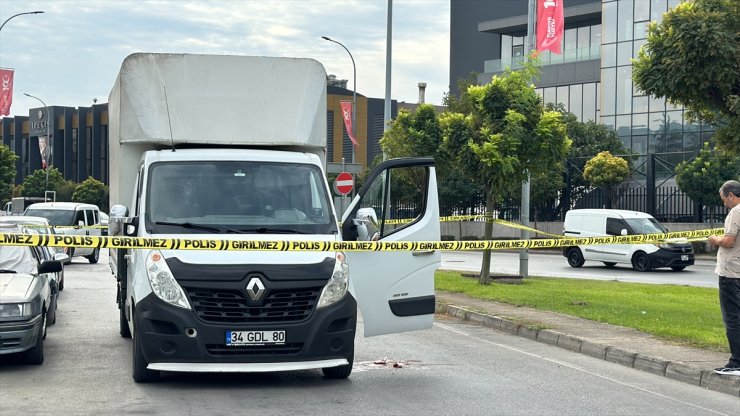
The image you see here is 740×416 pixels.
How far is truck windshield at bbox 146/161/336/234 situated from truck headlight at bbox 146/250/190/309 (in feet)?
2.13

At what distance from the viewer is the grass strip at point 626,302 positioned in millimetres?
12500

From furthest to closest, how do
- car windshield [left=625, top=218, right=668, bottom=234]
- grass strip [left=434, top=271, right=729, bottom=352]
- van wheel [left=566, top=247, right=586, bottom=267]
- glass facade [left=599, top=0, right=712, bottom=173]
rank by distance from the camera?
glass facade [left=599, top=0, right=712, bottom=173], van wheel [left=566, top=247, right=586, bottom=267], car windshield [left=625, top=218, right=668, bottom=234], grass strip [left=434, top=271, right=729, bottom=352]

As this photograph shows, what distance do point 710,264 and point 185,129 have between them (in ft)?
90.5

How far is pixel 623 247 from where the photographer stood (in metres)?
30.2

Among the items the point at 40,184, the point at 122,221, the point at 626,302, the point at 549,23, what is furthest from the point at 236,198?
the point at 40,184

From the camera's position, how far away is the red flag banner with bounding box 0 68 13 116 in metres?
43.0

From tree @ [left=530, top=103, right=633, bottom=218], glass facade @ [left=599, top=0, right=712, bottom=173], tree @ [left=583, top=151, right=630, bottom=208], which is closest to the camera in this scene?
tree @ [left=583, top=151, right=630, bottom=208]

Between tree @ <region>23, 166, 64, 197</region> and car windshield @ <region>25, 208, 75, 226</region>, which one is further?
tree @ <region>23, 166, 64, 197</region>

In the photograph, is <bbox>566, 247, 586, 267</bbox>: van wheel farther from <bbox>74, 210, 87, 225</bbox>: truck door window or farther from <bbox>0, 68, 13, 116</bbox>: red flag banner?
<bbox>0, 68, 13, 116</bbox>: red flag banner

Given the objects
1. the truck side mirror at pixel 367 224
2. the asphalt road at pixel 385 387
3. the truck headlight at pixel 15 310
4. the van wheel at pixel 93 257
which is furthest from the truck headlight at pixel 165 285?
the van wheel at pixel 93 257

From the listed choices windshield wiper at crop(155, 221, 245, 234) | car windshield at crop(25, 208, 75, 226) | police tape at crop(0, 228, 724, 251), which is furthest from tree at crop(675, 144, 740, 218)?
windshield wiper at crop(155, 221, 245, 234)

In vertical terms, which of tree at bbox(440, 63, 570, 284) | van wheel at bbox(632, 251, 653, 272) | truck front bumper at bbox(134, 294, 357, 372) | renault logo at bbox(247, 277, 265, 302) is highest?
tree at bbox(440, 63, 570, 284)

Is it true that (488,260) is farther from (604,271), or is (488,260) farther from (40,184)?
(40,184)

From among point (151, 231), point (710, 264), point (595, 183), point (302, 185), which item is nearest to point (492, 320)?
point (302, 185)
